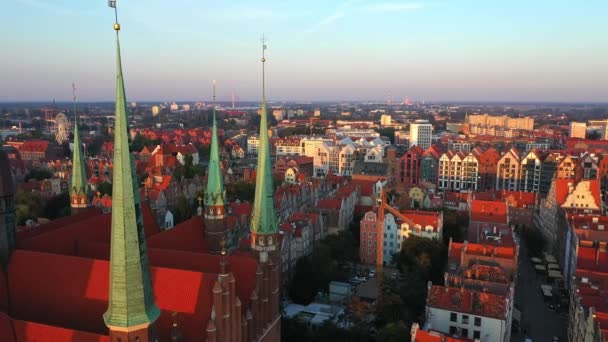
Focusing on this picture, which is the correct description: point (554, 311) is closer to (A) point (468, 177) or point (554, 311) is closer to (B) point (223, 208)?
(B) point (223, 208)

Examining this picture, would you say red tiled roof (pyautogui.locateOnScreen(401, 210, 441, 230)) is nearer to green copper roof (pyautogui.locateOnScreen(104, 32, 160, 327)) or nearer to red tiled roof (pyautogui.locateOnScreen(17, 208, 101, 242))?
red tiled roof (pyautogui.locateOnScreen(17, 208, 101, 242))

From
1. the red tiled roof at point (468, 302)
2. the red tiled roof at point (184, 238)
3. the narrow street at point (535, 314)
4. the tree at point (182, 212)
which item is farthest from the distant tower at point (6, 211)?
the tree at point (182, 212)

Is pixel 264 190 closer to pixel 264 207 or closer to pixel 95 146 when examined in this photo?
pixel 264 207

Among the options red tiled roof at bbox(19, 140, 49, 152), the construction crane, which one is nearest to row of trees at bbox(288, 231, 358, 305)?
the construction crane

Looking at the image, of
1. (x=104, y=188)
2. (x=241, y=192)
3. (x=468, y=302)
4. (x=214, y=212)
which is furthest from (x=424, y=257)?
(x=104, y=188)

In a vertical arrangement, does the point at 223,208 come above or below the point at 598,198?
above

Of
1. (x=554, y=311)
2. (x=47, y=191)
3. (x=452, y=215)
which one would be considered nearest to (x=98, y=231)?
(x=554, y=311)
